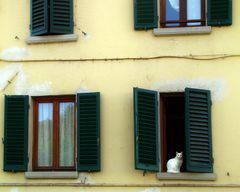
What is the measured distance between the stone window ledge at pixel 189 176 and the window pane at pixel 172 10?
3118 mm

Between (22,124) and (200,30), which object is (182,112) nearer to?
(200,30)

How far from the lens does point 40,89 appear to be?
56.2 ft

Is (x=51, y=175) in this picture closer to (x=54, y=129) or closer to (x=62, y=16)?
(x=54, y=129)

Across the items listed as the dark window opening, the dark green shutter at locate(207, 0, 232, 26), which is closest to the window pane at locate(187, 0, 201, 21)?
the dark green shutter at locate(207, 0, 232, 26)

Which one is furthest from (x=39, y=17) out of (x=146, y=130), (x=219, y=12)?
(x=219, y=12)

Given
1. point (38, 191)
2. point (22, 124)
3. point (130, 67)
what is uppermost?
point (130, 67)

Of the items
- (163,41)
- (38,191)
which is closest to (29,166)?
(38,191)

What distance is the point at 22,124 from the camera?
16.9 m

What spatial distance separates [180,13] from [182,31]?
482mm

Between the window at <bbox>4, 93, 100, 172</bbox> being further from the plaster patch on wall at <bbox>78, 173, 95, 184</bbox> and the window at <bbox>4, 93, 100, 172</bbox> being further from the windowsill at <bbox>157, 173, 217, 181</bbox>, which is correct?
the windowsill at <bbox>157, 173, 217, 181</bbox>

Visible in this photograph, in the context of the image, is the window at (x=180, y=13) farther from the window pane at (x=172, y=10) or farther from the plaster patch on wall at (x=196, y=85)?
the plaster patch on wall at (x=196, y=85)

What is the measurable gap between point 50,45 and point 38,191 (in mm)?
2934

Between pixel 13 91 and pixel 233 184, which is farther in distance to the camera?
pixel 13 91

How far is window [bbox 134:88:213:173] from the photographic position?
16.2 meters
